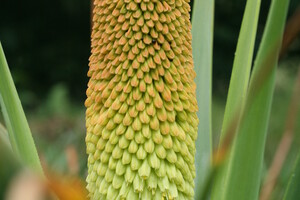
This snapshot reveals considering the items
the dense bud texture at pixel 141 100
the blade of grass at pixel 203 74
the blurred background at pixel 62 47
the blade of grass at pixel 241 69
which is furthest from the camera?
Result: the blurred background at pixel 62 47

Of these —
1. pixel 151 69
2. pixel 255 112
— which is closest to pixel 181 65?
pixel 151 69

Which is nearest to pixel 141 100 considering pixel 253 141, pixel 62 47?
pixel 253 141

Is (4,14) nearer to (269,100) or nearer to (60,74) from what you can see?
(60,74)

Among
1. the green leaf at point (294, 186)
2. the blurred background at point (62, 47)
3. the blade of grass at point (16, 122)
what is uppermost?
the blade of grass at point (16, 122)

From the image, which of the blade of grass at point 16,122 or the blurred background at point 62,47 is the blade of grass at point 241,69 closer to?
the blade of grass at point 16,122

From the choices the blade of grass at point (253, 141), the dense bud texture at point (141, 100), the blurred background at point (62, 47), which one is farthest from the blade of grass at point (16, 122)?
the blurred background at point (62, 47)

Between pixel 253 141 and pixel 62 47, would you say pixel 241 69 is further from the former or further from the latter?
pixel 62 47

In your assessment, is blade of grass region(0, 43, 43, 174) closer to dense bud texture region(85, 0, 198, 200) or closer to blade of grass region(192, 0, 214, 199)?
dense bud texture region(85, 0, 198, 200)
